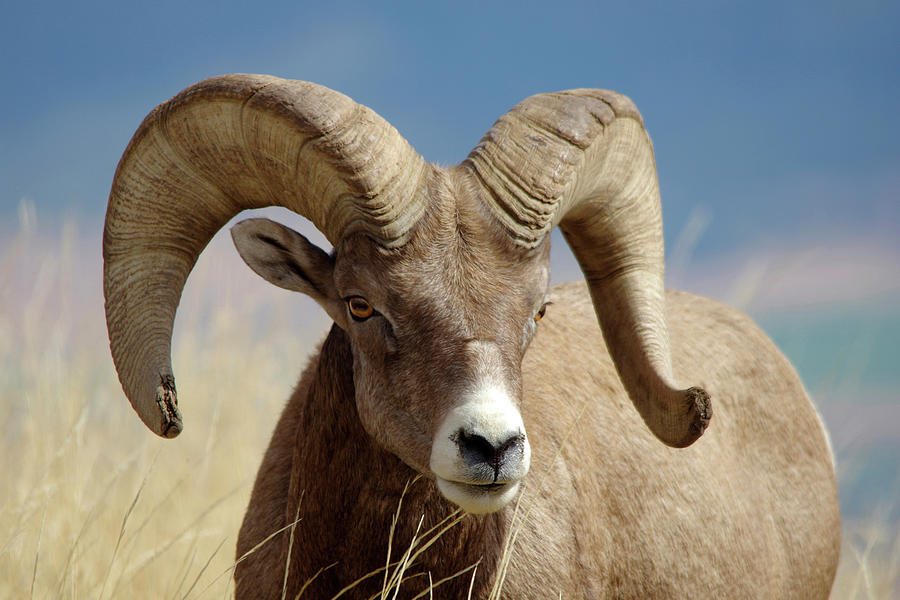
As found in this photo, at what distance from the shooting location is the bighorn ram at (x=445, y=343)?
12.7ft

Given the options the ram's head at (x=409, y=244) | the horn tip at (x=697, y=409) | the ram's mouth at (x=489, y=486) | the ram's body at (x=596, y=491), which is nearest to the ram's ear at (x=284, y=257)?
the ram's head at (x=409, y=244)

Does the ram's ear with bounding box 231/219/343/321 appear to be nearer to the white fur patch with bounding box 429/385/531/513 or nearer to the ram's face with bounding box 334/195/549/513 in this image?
the ram's face with bounding box 334/195/549/513

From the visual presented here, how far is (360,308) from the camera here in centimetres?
407

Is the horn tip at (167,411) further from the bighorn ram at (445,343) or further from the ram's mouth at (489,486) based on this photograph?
the ram's mouth at (489,486)

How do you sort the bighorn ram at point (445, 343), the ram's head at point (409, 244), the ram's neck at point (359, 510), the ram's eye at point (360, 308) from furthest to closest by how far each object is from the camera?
1. the ram's neck at point (359, 510)
2. the ram's eye at point (360, 308)
3. the bighorn ram at point (445, 343)
4. the ram's head at point (409, 244)

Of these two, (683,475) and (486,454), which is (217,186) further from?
(683,475)

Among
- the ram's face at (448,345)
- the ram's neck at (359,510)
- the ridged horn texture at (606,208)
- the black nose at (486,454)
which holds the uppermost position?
the ridged horn texture at (606,208)

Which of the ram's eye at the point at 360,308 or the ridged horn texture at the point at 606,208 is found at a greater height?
the ridged horn texture at the point at 606,208

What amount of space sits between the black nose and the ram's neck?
2.46 feet

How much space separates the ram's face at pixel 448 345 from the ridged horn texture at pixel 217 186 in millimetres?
187

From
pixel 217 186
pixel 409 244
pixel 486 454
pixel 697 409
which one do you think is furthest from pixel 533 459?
pixel 217 186

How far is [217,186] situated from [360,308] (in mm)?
1134

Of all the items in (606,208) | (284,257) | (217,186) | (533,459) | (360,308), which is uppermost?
(606,208)

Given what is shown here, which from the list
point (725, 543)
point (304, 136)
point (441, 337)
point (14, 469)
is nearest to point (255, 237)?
point (304, 136)
